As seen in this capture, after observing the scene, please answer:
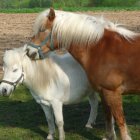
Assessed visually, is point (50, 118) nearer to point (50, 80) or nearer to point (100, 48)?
point (50, 80)

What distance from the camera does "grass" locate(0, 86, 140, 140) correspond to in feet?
22.3

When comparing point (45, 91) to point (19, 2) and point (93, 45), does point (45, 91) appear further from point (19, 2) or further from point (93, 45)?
point (19, 2)

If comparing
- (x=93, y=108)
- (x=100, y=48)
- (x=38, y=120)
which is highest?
(x=100, y=48)

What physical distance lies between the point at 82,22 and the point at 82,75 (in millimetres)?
1065

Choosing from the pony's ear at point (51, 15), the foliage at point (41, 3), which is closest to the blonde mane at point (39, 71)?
the pony's ear at point (51, 15)

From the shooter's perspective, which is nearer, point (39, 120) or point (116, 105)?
point (116, 105)

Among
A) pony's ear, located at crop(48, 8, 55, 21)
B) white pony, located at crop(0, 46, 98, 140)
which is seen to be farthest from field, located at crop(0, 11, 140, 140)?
pony's ear, located at crop(48, 8, 55, 21)

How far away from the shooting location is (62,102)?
20.7 ft

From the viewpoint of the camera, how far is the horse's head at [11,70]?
6.05m

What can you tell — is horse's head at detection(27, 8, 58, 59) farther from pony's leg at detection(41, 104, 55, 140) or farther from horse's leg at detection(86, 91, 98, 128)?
horse's leg at detection(86, 91, 98, 128)

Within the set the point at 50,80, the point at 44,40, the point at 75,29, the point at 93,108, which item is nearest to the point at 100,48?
the point at 75,29

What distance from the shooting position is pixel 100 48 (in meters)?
5.54

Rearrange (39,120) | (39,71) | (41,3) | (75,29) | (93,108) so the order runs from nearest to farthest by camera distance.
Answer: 1. (75,29)
2. (39,71)
3. (93,108)
4. (39,120)
5. (41,3)

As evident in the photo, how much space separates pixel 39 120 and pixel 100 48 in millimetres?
2643
